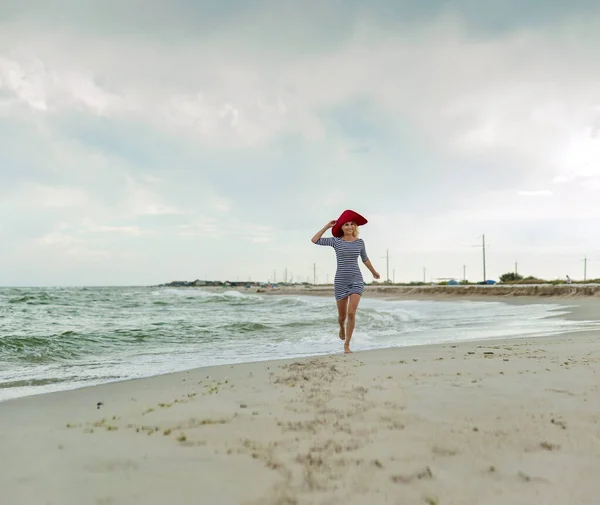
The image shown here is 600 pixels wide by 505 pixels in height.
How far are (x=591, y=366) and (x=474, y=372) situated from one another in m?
1.29

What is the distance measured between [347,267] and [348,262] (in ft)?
0.28

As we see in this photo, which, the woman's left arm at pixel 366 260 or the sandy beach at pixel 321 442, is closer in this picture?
the sandy beach at pixel 321 442

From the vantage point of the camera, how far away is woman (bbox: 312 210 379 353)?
744 cm

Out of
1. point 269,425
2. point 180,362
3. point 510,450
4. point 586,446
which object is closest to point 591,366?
point 586,446

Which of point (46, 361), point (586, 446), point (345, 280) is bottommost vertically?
point (46, 361)

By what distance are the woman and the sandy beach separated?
120 inches

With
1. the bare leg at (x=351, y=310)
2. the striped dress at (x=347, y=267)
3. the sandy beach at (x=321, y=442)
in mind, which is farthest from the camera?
the striped dress at (x=347, y=267)

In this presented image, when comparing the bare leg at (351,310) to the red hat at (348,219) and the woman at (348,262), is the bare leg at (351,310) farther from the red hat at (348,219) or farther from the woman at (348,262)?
the red hat at (348,219)

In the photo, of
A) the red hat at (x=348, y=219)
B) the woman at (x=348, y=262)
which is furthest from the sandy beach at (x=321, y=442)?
the red hat at (x=348, y=219)

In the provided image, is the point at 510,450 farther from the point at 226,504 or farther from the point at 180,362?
the point at 180,362

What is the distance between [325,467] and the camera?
2258 millimetres

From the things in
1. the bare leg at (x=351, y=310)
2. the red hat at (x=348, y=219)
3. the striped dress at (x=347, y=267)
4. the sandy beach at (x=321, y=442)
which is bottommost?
the sandy beach at (x=321, y=442)

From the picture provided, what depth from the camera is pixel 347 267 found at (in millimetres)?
7492

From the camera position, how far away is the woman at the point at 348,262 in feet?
24.4
